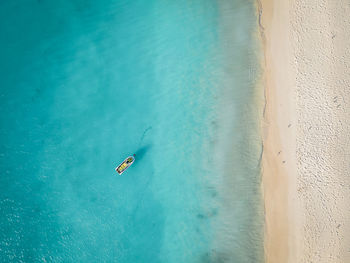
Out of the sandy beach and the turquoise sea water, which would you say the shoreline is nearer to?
the sandy beach

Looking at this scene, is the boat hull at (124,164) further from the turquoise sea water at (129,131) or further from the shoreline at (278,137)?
the shoreline at (278,137)

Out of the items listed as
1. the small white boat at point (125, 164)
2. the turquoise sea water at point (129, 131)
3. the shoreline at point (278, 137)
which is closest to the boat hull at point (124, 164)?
the small white boat at point (125, 164)

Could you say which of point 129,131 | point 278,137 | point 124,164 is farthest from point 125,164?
point 278,137

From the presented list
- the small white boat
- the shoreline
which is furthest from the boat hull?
the shoreline

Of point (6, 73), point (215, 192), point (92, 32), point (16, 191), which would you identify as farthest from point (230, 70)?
point (16, 191)

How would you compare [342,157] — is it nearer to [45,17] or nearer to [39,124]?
[39,124]

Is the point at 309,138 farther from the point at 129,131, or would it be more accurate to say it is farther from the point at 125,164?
the point at 125,164
